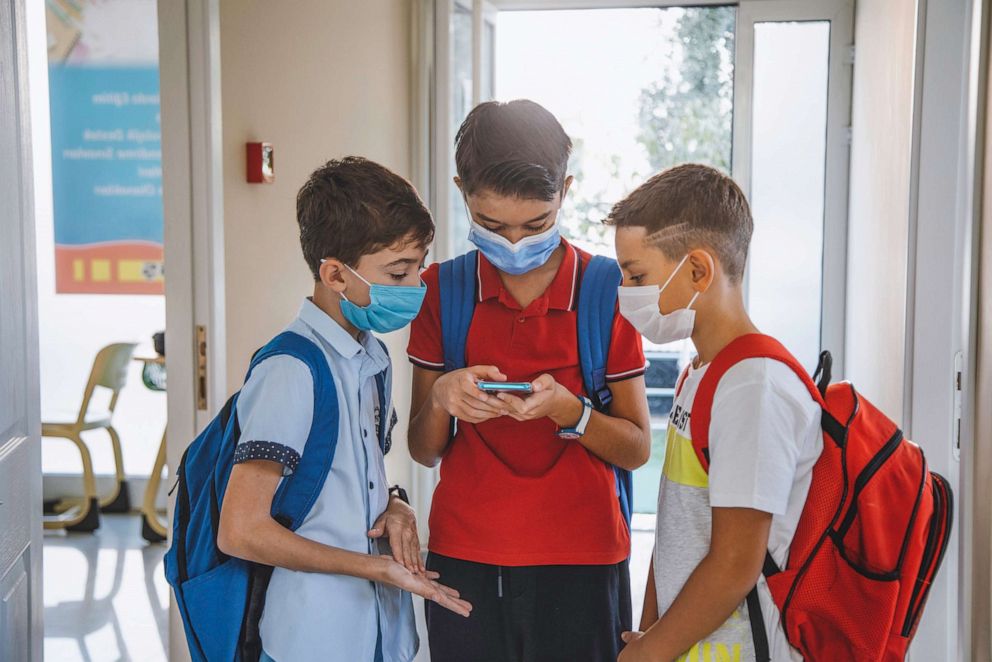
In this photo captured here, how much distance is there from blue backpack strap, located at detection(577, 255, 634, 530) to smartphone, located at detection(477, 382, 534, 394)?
0.50 feet

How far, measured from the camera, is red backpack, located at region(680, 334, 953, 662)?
1152 millimetres

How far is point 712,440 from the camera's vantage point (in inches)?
47.4

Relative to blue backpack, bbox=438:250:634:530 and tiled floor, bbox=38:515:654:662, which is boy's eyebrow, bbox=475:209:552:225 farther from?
tiled floor, bbox=38:515:654:662

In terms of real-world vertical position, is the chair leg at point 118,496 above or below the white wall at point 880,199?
below

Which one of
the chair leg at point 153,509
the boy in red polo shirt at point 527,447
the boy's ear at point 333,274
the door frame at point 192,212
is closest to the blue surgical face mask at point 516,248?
the boy in red polo shirt at point 527,447

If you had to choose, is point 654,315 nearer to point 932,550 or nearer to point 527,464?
point 527,464

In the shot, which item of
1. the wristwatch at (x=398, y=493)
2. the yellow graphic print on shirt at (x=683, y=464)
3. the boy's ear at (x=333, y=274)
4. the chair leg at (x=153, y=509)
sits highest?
the boy's ear at (x=333, y=274)

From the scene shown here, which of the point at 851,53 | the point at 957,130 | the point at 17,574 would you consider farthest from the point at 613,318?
the point at 851,53

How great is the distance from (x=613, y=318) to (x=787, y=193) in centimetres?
297

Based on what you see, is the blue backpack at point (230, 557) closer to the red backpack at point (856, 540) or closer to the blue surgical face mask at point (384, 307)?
the blue surgical face mask at point (384, 307)

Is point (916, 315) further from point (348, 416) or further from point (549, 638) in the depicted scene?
point (348, 416)

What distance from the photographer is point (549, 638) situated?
148cm

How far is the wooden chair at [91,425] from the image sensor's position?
4418 millimetres

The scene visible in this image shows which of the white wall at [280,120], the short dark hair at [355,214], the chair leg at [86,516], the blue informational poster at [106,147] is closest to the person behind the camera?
the short dark hair at [355,214]
